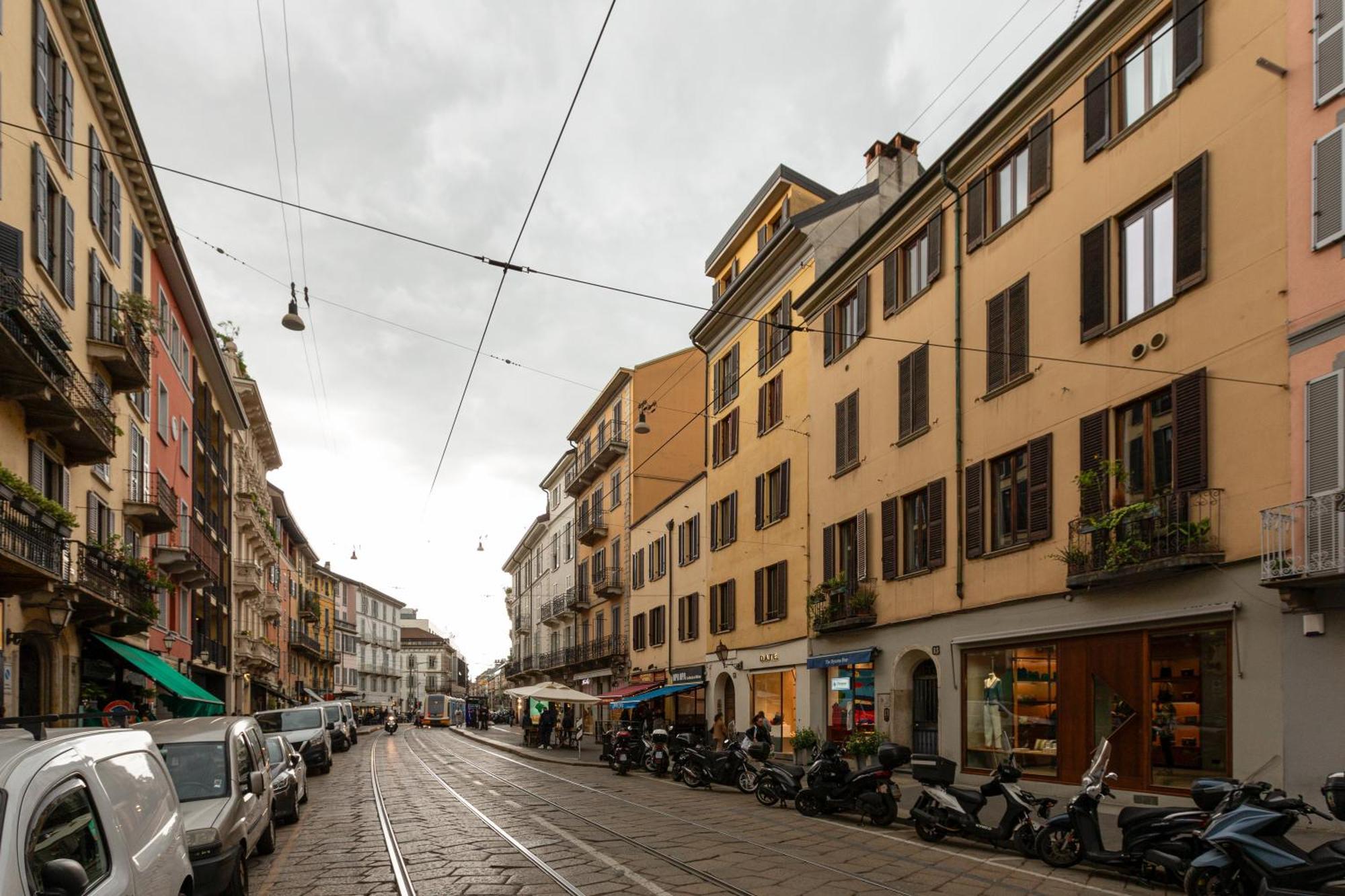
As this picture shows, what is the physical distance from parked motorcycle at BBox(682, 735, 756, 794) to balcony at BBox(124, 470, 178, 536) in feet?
42.7

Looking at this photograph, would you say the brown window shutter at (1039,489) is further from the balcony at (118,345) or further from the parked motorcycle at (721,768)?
the balcony at (118,345)

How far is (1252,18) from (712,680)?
24.8 meters

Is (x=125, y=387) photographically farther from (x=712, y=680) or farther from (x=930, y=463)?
(x=712, y=680)

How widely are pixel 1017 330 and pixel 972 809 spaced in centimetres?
914

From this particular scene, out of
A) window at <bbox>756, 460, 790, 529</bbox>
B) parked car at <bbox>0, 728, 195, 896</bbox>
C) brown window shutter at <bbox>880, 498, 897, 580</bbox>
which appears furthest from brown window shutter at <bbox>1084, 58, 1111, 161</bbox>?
parked car at <bbox>0, 728, 195, 896</bbox>

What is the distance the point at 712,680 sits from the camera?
34281 millimetres

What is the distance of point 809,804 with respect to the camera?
16.2m

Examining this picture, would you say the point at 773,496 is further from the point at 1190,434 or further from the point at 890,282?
the point at 1190,434

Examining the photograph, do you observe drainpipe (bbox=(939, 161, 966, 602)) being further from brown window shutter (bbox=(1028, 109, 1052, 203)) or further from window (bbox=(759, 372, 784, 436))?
window (bbox=(759, 372, 784, 436))

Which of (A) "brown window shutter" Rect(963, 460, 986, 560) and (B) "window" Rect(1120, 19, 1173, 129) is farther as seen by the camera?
(A) "brown window shutter" Rect(963, 460, 986, 560)

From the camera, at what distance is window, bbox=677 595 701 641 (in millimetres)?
36531

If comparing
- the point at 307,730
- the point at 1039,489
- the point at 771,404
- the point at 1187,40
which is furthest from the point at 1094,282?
the point at 307,730

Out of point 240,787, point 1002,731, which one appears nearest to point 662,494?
point 1002,731

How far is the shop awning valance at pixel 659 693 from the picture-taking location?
115ft
